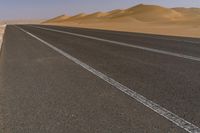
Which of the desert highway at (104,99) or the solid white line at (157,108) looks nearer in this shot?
the solid white line at (157,108)

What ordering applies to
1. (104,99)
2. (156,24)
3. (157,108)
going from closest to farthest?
(157,108)
(104,99)
(156,24)

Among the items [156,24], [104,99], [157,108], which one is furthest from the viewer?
[156,24]

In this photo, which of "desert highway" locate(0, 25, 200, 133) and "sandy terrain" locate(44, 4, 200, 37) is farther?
"sandy terrain" locate(44, 4, 200, 37)

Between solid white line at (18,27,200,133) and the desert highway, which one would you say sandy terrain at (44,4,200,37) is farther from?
solid white line at (18,27,200,133)

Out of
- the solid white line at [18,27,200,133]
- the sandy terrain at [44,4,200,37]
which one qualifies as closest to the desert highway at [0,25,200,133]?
the solid white line at [18,27,200,133]

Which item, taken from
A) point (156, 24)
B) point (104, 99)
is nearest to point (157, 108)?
point (104, 99)

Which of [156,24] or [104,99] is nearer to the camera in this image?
[104,99]

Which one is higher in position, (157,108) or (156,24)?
(157,108)

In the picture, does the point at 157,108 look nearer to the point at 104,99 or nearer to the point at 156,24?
the point at 104,99

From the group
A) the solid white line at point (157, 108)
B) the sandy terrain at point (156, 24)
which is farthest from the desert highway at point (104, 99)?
the sandy terrain at point (156, 24)

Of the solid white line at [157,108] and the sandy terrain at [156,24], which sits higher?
the solid white line at [157,108]

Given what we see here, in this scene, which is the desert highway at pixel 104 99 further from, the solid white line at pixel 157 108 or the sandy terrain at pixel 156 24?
the sandy terrain at pixel 156 24

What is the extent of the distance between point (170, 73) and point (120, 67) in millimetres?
1914

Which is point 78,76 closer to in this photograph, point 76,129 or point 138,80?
point 138,80
